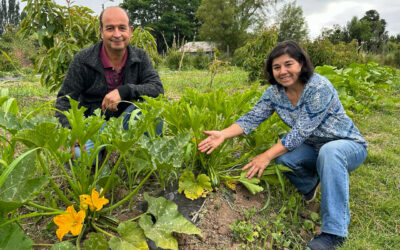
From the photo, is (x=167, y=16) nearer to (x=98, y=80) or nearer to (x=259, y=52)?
(x=259, y=52)

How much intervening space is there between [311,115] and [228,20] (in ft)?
101

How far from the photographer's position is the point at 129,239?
130cm

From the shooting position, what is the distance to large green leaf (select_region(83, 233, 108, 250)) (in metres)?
1.22

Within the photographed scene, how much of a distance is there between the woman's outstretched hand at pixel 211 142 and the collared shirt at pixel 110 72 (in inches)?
40.2

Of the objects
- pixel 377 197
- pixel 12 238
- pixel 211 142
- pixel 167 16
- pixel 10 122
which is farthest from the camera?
pixel 167 16

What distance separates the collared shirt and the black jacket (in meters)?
0.03

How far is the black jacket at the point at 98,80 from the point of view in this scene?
228 centimetres

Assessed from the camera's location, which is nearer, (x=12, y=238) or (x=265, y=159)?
(x=12, y=238)

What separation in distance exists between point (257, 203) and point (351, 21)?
43.7 metres

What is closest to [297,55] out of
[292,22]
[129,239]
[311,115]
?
[311,115]

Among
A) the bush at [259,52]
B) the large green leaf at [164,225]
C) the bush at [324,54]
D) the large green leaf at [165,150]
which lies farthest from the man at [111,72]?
the bush at [324,54]

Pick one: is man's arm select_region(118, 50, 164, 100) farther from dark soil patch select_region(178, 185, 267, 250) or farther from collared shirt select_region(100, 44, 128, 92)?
dark soil patch select_region(178, 185, 267, 250)

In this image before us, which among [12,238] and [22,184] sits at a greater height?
[22,184]

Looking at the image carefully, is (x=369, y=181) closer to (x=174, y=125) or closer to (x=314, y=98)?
(x=314, y=98)
